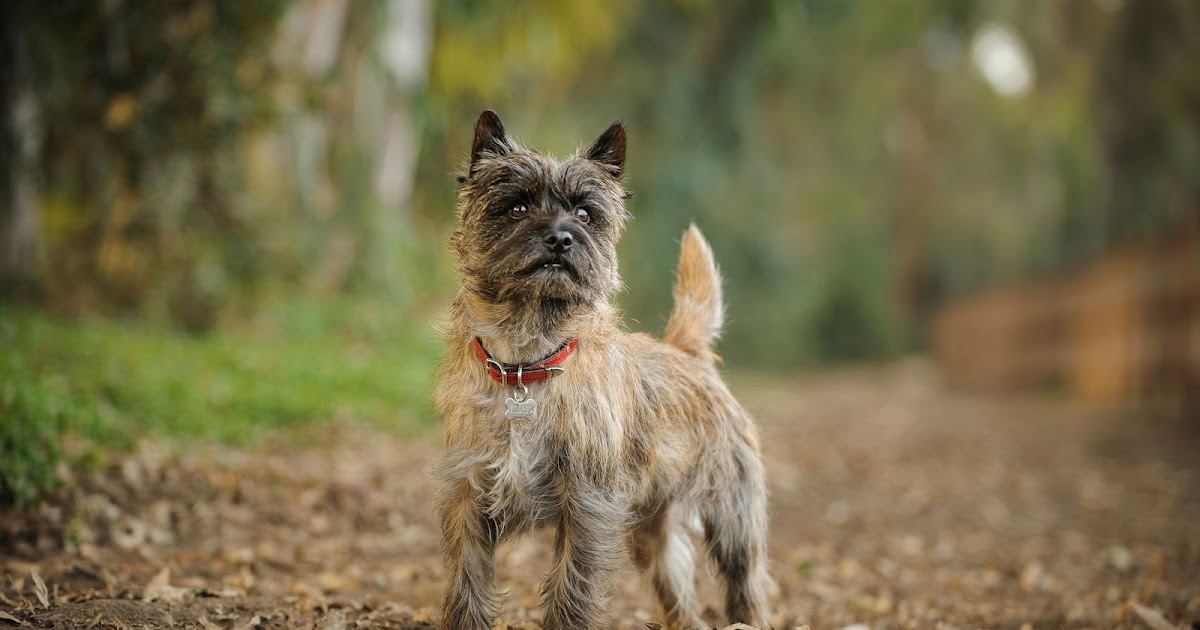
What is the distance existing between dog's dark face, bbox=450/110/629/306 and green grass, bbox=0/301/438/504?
3.79 feet

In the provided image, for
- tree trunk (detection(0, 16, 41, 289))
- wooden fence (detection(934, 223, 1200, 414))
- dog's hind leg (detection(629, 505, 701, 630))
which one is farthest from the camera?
wooden fence (detection(934, 223, 1200, 414))

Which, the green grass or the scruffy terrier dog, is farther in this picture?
the green grass

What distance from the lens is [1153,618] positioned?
407cm

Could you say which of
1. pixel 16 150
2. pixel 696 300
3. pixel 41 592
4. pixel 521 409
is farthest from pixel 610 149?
pixel 16 150

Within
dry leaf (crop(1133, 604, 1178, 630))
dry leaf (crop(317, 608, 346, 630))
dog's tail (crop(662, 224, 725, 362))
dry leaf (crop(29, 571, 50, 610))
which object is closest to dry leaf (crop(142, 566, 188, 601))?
dry leaf (crop(29, 571, 50, 610))

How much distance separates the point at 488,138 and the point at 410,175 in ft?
33.5

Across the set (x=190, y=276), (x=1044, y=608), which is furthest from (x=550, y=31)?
(x=1044, y=608)

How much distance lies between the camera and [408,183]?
1351 centimetres

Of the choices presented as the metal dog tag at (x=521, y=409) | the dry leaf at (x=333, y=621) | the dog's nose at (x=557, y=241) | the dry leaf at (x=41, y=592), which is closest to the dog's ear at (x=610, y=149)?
the dog's nose at (x=557, y=241)

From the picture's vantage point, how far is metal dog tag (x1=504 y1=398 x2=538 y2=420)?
3.27 m

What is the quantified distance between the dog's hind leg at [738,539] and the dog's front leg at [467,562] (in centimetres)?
103

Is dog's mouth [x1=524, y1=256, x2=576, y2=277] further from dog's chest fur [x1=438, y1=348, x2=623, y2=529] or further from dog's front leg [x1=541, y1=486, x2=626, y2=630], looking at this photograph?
dog's front leg [x1=541, y1=486, x2=626, y2=630]

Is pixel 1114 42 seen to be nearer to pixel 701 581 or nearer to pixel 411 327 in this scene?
pixel 411 327

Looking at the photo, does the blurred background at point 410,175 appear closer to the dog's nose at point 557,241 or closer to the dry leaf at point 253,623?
the dog's nose at point 557,241
